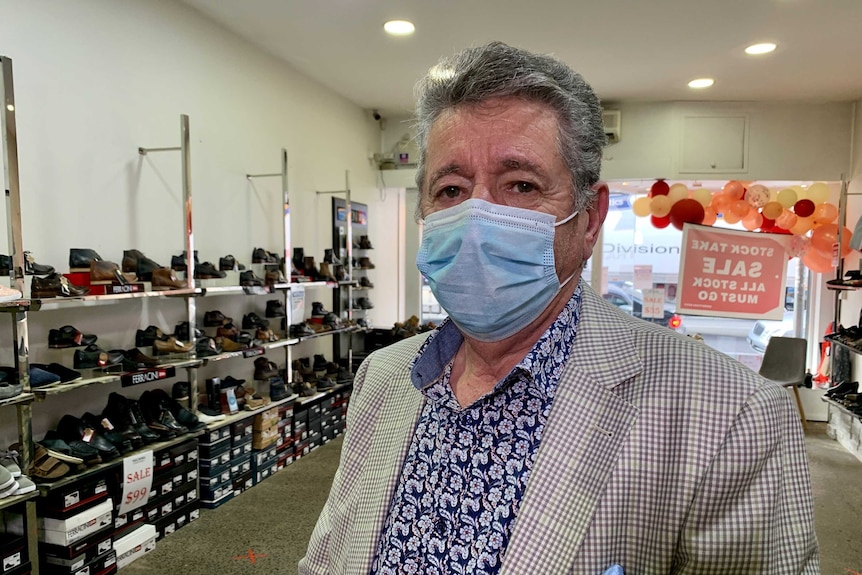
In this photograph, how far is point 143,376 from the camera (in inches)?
117

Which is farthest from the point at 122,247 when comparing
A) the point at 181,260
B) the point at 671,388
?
the point at 671,388

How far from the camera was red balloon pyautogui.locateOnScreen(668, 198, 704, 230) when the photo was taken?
570 centimetres

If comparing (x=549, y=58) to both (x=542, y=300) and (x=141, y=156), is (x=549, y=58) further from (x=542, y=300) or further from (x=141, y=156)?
(x=141, y=156)

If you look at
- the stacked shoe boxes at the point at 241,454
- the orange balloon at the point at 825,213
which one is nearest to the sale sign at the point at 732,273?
the orange balloon at the point at 825,213

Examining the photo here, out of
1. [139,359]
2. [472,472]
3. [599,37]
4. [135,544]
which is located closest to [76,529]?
[135,544]

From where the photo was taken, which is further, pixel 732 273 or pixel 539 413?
pixel 732 273

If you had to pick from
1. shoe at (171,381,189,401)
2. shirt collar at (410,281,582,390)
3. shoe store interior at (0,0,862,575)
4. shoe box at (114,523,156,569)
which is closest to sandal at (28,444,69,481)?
shoe store interior at (0,0,862,575)

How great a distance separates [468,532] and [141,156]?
3.22 metres

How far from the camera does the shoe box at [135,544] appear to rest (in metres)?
2.85

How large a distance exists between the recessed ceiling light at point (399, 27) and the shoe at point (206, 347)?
Result: 8.01 feet

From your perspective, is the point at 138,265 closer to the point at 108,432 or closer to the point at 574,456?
the point at 108,432

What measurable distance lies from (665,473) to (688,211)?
5.52 m

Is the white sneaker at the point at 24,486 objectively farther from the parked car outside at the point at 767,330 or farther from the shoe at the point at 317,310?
the parked car outside at the point at 767,330

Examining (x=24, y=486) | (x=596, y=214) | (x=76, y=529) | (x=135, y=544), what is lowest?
(x=135, y=544)
